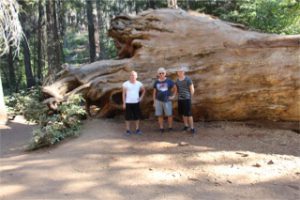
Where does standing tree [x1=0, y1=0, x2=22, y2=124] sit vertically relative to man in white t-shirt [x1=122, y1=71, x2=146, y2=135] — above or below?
above

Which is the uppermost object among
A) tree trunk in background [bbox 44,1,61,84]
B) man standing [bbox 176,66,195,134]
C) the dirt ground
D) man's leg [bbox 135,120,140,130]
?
tree trunk in background [bbox 44,1,61,84]

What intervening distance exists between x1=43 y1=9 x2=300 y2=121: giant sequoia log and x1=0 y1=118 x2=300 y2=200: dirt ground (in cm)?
64

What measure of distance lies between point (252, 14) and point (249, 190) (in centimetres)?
962

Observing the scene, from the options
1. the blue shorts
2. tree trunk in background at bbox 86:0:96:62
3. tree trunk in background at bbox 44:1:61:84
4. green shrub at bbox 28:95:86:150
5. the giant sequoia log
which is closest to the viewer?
green shrub at bbox 28:95:86:150

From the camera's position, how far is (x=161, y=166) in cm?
708

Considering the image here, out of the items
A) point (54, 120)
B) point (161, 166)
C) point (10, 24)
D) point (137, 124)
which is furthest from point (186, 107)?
point (10, 24)

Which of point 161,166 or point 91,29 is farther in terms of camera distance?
point 91,29

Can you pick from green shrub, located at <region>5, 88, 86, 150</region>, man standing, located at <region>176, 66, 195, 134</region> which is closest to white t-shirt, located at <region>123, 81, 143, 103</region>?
man standing, located at <region>176, 66, 195, 134</region>

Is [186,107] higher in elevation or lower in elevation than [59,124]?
higher

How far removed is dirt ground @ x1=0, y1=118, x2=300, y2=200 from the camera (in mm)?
5918

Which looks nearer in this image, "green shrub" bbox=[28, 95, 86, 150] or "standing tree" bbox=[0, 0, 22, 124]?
"green shrub" bbox=[28, 95, 86, 150]

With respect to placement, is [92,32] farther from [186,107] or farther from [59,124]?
[186,107]

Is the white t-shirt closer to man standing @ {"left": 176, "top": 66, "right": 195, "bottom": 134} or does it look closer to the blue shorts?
the blue shorts

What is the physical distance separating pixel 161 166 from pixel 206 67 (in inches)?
154
